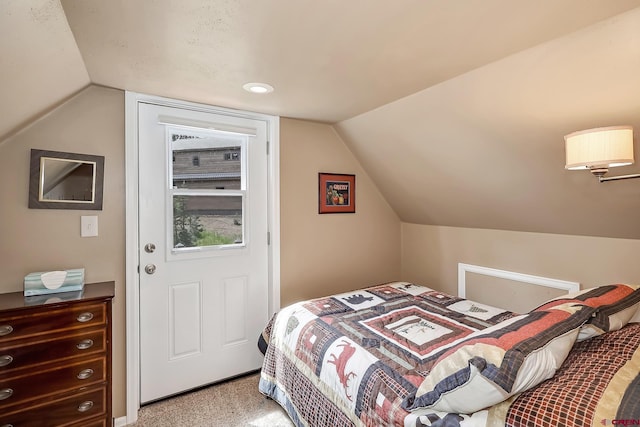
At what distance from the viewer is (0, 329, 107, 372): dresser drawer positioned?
1490 mm

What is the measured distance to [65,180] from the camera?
6.25 ft

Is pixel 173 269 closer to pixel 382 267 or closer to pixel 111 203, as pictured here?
pixel 111 203

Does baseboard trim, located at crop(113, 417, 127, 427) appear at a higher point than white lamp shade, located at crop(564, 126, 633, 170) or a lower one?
lower

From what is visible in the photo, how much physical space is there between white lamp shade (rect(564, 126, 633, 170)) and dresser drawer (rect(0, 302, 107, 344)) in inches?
99.0

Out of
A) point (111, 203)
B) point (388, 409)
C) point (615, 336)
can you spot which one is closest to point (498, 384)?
point (388, 409)

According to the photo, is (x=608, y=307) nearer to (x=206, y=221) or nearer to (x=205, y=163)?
(x=206, y=221)

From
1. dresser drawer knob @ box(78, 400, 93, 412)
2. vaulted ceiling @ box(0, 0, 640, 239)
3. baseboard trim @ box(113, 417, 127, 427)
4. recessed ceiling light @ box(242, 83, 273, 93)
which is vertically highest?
recessed ceiling light @ box(242, 83, 273, 93)

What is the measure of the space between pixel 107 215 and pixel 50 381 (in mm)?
945

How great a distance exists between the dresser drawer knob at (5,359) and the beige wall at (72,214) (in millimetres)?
439

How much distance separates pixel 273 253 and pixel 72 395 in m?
1.50

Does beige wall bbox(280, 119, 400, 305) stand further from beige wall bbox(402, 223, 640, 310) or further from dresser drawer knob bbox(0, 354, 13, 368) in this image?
dresser drawer knob bbox(0, 354, 13, 368)

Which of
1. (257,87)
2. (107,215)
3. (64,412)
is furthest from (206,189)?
(64,412)

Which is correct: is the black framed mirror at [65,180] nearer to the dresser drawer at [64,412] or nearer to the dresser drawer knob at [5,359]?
the dresser drawer knob at [5,359]

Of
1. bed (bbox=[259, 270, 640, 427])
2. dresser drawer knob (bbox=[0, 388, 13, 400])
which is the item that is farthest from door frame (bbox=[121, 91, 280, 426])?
bed (bbox=[259, 270, 640, 427])
